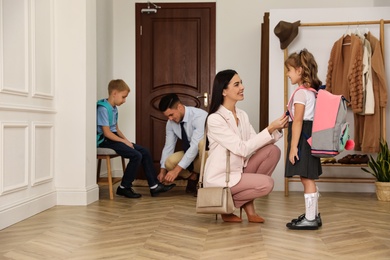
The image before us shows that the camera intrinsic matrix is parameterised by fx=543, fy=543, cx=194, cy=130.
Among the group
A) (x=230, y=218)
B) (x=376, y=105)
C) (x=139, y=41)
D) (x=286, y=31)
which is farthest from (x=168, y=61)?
(x=230, y=218)

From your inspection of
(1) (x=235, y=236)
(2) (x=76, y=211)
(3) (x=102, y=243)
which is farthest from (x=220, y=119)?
(2) (x=76, y=211)

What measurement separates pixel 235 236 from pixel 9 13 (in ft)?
6.97

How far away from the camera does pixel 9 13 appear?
3.69 metres

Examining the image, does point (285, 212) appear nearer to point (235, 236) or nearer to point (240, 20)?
point (235, 236)

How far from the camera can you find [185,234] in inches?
128

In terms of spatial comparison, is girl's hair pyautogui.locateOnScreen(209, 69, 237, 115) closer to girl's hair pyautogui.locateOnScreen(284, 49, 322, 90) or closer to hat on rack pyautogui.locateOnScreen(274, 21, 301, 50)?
girl's hair pyautogui.locateOnScreen(284, 49, 322, 90)

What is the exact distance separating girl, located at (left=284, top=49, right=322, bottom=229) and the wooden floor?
18cm

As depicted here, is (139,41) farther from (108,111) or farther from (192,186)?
(192,186)

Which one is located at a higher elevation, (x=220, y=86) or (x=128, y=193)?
(x=220, y=86)

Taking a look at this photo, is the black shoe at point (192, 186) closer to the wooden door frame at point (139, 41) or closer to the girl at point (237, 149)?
the wooden door frame at point (139, 41)

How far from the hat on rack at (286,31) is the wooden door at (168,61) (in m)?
1.34

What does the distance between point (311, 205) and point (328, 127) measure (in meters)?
0.52

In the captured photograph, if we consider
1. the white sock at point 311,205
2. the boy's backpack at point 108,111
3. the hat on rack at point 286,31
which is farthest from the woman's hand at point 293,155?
the hat on rack at point 286,31

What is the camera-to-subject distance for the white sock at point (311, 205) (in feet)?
11.1
